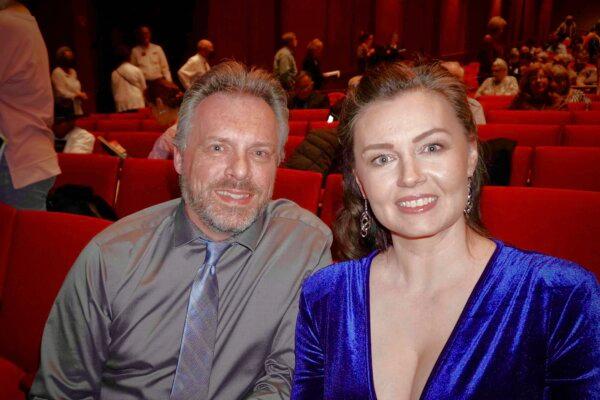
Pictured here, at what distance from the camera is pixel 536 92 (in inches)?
201

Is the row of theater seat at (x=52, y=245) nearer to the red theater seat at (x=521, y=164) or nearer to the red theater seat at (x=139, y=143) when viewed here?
the red theater seat at (x=521, y=164)

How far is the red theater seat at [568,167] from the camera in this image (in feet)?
9.62

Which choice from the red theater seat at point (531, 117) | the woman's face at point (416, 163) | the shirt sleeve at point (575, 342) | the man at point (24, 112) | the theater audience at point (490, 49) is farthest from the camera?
the theater audience at point (490, 49)

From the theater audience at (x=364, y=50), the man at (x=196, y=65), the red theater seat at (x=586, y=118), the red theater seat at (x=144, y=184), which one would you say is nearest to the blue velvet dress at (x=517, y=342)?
the red theater seat at (x=144, y=184)

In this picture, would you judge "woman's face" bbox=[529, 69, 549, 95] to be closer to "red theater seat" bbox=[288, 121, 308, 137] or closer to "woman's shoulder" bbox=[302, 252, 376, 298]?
"red theater seat" bbox=[288, 121, 308, 137]

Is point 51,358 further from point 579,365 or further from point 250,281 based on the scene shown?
point 579,365

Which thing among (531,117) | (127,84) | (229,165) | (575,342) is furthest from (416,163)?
(127,84)

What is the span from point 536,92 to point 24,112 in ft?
14.5

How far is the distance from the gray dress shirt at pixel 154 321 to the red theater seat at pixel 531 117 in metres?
3.73

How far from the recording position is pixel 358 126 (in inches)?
52.6

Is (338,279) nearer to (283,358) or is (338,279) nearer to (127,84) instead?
(283,358)

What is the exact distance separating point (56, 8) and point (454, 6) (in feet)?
46.4

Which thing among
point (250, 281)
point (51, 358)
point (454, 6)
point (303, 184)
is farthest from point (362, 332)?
point (454, 6)

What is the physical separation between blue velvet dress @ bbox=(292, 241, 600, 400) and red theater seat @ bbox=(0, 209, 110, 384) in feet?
3.66
